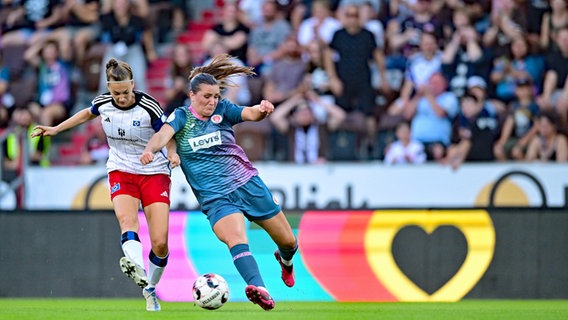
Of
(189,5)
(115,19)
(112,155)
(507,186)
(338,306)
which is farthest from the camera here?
(189,5)

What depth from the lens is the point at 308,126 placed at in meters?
17.4

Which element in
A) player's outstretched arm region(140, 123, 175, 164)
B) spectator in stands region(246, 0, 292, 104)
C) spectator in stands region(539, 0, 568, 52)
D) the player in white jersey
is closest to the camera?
player's outstretched arm region(140, 123, 175, 164)

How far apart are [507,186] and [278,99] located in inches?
147

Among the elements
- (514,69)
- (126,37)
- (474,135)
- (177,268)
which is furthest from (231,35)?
(177,268)

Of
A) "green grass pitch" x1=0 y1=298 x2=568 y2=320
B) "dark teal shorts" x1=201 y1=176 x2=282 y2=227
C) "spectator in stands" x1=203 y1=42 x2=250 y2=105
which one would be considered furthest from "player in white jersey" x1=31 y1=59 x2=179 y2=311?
"spectator in stands" x1=203 y1=42 x2=250 y2=105

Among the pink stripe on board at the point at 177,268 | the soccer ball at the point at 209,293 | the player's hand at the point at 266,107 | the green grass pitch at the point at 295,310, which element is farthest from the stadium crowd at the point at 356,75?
the soccer ball at the point at 209,293

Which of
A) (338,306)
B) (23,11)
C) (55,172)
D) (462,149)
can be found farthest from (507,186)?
(23,11)

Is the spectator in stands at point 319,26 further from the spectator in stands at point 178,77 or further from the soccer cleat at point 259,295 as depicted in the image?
the soccer cleat at point 259,295

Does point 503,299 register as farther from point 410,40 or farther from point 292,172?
point 410,40

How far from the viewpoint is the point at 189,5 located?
2125 cm

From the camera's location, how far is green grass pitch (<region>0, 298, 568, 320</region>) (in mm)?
10812

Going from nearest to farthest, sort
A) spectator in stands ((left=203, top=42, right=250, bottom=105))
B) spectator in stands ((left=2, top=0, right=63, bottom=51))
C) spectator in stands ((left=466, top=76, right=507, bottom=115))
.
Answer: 1. spectator in stands ((left=466, top=76, right=507, bottom=115))
2. spectator in stands ((left=203, top=42, right=250, bottom=105))
3. spectator in stands ((left=2, top=0, right=63, bottom=51))

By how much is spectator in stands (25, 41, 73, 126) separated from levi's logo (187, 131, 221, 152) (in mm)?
8604

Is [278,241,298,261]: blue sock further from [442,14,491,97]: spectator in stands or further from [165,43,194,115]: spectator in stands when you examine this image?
[165,43,194,115]: spectator in stands
